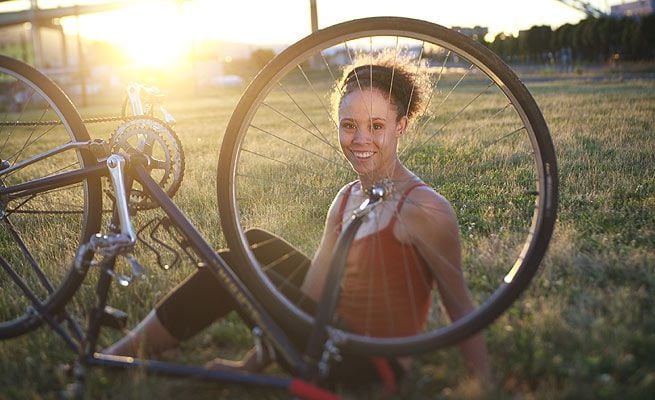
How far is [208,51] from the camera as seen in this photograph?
40406 mm

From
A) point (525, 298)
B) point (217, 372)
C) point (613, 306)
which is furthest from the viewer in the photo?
point (525, 298)

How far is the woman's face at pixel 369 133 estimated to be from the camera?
2.63 m

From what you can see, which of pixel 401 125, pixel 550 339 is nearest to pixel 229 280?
pixel 401 125

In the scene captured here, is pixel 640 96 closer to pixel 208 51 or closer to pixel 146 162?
pixel 146 162

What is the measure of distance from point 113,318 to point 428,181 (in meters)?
3.27

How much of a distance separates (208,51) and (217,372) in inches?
1587

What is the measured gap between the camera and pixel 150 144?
2.78 metres

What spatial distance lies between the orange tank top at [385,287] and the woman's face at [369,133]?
0.25 meters

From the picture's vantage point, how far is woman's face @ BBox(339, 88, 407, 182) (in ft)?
8.64

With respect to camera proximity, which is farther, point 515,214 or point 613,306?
point 515,214

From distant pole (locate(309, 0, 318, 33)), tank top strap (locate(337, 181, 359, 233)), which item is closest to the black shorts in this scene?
tank top strap (locate(337, 181, 359, 233))

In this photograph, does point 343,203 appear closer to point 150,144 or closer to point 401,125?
point 401,125

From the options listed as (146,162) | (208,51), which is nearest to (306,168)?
(146,162)

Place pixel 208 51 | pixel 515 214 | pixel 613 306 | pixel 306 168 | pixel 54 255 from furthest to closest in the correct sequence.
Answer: pixel 208 51, pixel 306 168, pixel 515 214, pixel 54 255, pixel 613 306
